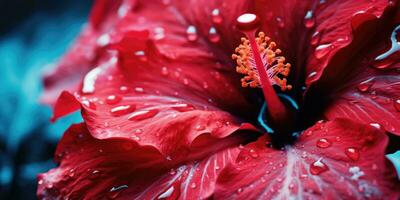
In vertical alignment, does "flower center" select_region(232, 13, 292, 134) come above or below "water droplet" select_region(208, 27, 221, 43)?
below

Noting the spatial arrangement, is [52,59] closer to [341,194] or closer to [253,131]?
[253,131]

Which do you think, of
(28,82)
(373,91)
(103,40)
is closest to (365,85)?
(373,91)

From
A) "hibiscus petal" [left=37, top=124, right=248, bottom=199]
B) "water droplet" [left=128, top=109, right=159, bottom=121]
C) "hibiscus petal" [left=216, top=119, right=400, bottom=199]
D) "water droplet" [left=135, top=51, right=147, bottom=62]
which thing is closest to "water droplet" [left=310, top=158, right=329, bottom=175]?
"hibiscus petal" [left=216, top=119, right=400, bottom=199]

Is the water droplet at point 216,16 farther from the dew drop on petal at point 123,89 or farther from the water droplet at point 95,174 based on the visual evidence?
the water droplet at point 95,174

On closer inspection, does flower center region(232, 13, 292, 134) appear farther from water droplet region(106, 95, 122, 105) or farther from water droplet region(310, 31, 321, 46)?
water droplet region(106, 95, 122, 105)

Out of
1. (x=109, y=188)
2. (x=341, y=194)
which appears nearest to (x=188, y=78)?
(x=109, y=188)

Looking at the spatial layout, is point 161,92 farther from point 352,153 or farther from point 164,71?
point 352,153
